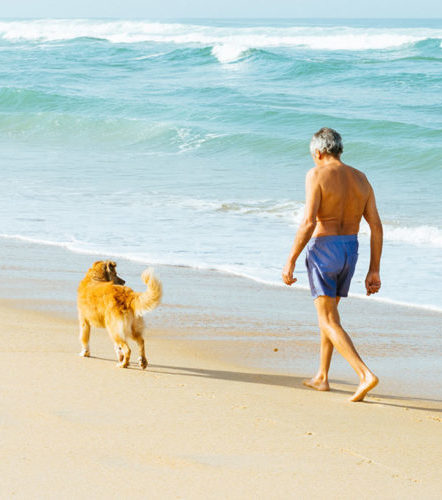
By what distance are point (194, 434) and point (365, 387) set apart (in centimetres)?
127

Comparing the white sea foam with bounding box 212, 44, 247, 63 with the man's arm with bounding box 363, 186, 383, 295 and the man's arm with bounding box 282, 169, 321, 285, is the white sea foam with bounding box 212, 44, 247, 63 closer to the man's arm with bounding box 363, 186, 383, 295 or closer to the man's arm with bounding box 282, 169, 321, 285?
the man's arm with bounding box 363, 186, 383, 295

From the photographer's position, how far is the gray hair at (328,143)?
4859mm

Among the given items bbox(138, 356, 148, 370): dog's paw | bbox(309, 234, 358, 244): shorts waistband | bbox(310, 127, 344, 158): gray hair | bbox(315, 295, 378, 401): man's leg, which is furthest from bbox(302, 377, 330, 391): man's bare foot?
bbox(310, 127, 344, 158): gray hair

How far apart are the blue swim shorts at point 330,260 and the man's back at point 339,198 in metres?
0.05

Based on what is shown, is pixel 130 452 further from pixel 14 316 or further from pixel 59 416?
pixel 14 316

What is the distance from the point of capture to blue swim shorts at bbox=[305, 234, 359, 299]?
4.88 meters

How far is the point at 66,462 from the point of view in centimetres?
352

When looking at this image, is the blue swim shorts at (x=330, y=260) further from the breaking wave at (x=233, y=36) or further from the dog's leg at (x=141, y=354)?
the breaking wave at (x=233, y=36)

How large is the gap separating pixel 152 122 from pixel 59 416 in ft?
62.5

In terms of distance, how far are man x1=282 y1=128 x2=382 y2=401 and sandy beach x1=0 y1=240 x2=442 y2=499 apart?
0.39 metres

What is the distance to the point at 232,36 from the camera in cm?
6462

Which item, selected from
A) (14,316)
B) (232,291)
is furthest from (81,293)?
(232,291)

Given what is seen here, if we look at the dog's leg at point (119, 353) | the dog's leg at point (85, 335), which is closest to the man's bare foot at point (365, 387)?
the dog's leg at point (119, 353)

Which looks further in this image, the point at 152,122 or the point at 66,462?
the point at 152,122
